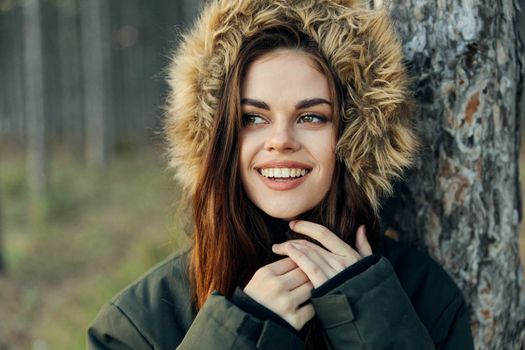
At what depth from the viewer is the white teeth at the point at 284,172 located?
6.81 ft

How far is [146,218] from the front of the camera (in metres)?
12.1

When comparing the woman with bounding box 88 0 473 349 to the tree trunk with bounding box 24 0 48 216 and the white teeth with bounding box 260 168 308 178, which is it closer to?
Result: the white teeth with bounding box 260 168 308 178

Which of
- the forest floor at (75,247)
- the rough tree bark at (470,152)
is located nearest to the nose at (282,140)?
the rough tree bark at (470,152)

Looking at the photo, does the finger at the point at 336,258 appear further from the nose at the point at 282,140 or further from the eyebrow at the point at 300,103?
the eyebrow at the point at 300,103

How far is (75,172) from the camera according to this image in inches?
716

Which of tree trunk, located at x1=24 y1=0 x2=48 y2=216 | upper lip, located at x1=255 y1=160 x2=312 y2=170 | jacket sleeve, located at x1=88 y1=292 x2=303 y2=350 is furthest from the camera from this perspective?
tree trunk, located at x1=24 y1=0 x2=48 y2=216

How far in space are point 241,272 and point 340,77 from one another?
34.7 inches

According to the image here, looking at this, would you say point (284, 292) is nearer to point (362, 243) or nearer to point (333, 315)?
point (333, 315)

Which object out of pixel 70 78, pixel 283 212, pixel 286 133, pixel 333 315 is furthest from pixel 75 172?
pixel 333 315

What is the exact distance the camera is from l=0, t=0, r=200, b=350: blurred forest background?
673 centimetres

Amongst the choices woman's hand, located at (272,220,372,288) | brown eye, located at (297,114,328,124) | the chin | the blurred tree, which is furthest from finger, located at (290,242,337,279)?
the blurred tree

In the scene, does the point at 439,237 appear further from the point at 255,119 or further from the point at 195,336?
the point at 195,336

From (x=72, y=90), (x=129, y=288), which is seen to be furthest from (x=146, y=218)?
(x=72, y=90)

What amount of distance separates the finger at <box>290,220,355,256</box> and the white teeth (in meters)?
0.20
